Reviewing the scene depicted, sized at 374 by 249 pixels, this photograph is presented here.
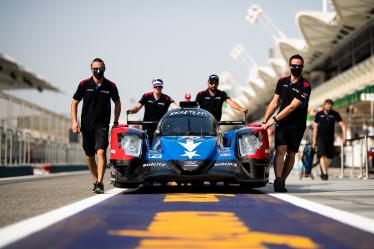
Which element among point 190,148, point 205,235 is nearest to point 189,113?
point 190,148

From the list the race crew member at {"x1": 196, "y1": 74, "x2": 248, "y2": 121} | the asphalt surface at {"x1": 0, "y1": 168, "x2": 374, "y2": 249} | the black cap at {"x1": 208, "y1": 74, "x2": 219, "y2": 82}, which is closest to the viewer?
the asphalt surface at {"x1": 0, "y1": 168, "x2": 374, "y2": 249}

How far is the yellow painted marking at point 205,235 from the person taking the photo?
4.50 metres

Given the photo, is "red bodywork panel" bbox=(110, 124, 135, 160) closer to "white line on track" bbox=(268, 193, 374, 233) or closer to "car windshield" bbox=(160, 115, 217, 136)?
"car windshield" bbox=(160, 115, 217, 136)

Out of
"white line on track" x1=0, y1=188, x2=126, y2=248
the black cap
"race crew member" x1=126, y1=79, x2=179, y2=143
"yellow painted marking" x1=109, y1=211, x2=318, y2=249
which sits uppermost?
the black cap

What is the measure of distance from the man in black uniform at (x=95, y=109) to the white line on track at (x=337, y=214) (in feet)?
9.54

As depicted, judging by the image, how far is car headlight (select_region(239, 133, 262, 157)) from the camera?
9734 millimetres

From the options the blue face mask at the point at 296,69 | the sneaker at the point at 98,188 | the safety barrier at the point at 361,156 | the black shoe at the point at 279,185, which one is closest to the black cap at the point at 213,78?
the blue face mask at the point at 296,69

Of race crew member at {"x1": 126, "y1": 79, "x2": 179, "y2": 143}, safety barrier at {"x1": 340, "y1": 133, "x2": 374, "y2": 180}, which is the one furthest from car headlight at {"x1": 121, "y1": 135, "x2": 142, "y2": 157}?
safety barrier at {"x1": 340, "y1": 133, "x2": 374, "y2": 180}

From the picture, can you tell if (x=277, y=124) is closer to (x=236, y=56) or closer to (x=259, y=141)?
(x=259, y=141)

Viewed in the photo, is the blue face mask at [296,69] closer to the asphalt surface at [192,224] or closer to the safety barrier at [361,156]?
the asphalt surface at [192,224]

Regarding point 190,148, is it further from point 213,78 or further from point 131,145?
point 213,78

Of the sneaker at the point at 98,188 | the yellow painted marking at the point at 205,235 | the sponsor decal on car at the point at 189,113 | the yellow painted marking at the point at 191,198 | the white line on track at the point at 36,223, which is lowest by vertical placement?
the yellow painted marking at the point at 205,235

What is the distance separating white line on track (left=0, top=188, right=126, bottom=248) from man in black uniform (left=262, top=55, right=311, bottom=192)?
11.1 ft

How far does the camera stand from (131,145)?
31.9 feet
